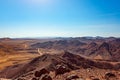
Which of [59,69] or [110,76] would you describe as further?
[59,69]

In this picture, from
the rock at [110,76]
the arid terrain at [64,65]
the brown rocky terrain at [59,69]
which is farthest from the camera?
the arid terrain at [64,65]

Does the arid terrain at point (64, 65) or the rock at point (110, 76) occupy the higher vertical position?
the rock at point (110, 76)

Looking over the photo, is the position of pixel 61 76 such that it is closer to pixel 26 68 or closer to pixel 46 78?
pixel 46 78

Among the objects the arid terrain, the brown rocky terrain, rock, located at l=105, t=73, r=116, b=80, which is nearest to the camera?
rock, located at l=105, t=73, r=116, b=80

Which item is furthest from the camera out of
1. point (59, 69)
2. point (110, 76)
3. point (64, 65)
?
point (64, 65)

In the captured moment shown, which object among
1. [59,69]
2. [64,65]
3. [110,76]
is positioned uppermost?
[59,69]

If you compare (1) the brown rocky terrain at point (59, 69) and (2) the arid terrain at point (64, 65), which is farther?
(2) the arid terrain at point (64, 65)

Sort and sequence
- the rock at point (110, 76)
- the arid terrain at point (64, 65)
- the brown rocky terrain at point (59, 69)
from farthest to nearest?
the arid terrain at point (64, 65)
the brown rocky terrain at point (59, 69)
the rock at point (110, 76)

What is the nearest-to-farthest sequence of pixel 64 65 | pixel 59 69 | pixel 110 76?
pixel 110 76
pixel 59 69
pixel 64 65

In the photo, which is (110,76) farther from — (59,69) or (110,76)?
(59,69)

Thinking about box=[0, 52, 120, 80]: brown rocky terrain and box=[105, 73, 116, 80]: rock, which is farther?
box=[0, 52, 120, 80]: brown rocky terrain

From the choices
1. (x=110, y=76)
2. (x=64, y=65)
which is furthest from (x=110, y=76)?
(x=64, y=65)
